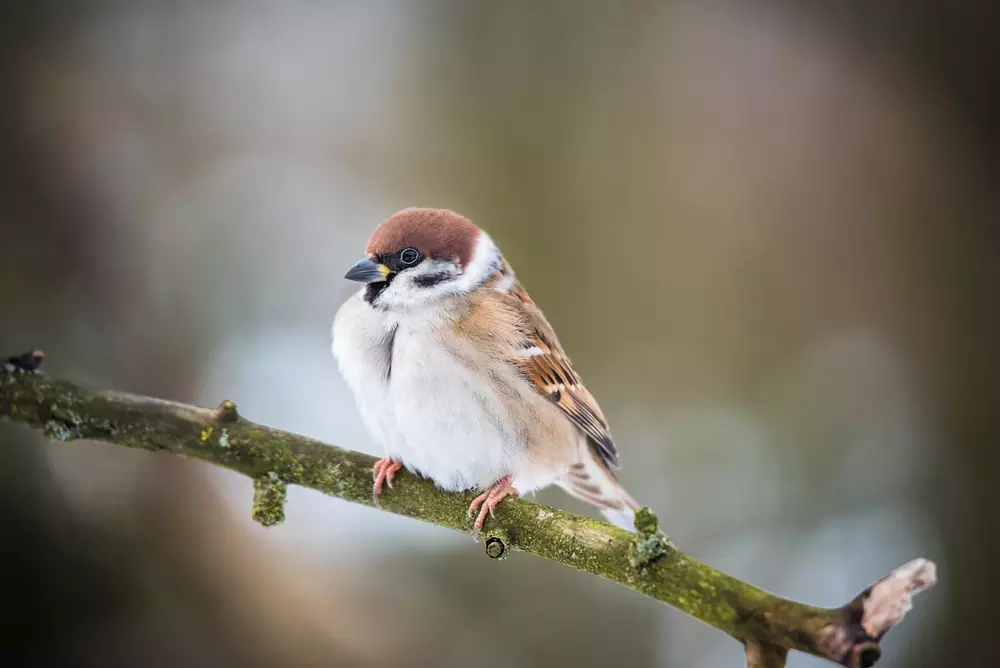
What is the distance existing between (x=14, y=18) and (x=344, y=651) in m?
1.65

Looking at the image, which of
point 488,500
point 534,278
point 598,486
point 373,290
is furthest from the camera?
point 534,278

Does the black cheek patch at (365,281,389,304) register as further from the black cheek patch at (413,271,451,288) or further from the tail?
the tail

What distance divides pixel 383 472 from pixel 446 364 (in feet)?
0.63

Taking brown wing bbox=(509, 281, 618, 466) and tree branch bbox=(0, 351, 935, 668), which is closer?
tree branch bbox=(0, 351, 935, 668)

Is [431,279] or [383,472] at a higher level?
[431,279]

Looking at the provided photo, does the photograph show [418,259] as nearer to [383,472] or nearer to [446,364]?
[446,364]

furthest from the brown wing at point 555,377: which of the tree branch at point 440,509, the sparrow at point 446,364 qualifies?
the tree branch at point 440,509

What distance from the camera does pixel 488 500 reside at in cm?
112

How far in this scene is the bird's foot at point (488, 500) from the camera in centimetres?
111

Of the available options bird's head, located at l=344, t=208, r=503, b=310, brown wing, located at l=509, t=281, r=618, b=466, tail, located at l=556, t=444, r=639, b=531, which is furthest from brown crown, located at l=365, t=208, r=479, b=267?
tail, located at l=556, t=444, r=639, b=531

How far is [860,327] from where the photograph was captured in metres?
2.12

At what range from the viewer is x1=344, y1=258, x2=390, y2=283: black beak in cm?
117

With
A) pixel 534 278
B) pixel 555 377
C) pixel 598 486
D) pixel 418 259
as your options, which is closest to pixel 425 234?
pixel 418 259

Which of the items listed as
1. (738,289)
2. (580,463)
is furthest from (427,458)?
(738,289)
